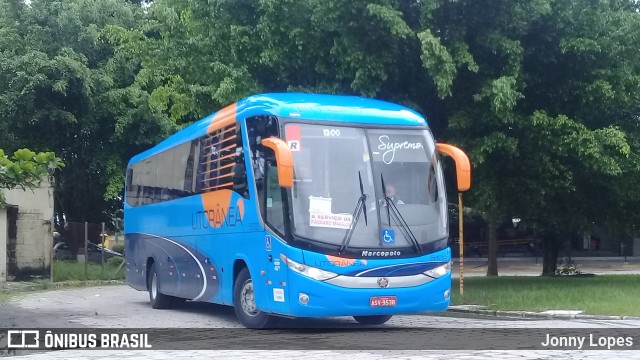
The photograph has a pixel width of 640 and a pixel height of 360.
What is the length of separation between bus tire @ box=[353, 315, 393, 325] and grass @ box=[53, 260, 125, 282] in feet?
52.8

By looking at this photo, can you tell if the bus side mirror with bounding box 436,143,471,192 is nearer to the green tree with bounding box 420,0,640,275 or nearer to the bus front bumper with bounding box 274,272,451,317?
the bus front bumper with bounding box 274,272,451,317

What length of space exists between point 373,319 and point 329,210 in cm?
313

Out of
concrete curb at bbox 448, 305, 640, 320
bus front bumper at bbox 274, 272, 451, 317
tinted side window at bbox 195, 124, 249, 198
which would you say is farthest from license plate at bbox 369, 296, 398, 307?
concrete curb at bbox 448, 305, 640, 320

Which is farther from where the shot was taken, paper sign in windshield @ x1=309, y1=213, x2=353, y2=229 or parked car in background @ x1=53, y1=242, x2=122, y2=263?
parked car in background @ x1=53, y1=242, x2=122, y2=263

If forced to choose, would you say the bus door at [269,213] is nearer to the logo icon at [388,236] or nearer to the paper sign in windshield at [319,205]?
the paper sign in windshield at [319,205]

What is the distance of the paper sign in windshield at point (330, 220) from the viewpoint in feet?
44.8

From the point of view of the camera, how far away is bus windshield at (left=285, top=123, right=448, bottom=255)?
13703 mm

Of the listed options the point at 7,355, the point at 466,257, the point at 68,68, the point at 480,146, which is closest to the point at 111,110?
the point at 68,68

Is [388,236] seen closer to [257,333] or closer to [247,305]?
[257,333]

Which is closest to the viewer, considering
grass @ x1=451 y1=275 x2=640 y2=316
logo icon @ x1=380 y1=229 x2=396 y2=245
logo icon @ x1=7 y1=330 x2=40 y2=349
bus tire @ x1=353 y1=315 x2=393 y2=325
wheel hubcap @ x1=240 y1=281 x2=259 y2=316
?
logo icon @ x1=7 y1=330 x2=40 y2=349

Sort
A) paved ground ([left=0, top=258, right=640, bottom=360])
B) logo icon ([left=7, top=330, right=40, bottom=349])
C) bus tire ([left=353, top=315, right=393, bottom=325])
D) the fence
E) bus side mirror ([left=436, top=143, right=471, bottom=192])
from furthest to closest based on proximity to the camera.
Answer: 1. the fence
2. bus tire ([left=353, top=315, right=393, bottom=325])
3. bus side mirror ([left=436, top=143, right=471, bottom=192])
4. logo icon ([left=7, top=330, right=40, bottom=349])
5. paved ground ([left=0, top=258, right=640, bottom=360])

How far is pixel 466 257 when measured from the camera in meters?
56.8

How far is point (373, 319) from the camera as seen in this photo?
1611 centimetres

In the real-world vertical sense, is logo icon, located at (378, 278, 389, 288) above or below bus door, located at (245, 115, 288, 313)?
below
